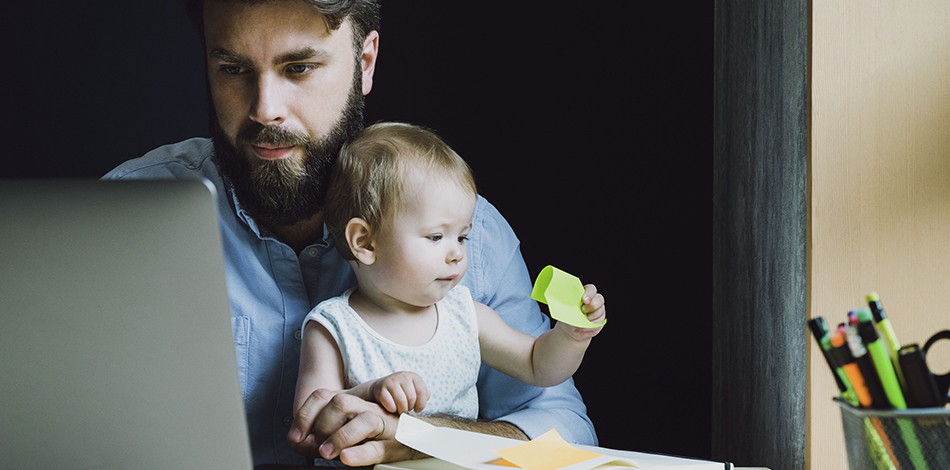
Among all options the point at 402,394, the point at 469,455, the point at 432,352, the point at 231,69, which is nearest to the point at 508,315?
the point at 432,352

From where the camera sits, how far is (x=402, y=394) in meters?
1.09

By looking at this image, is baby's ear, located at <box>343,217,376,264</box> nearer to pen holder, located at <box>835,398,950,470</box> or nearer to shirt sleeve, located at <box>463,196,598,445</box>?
shirt sleeve, located at <box>463,196,598,445</box>

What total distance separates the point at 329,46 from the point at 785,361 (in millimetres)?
939

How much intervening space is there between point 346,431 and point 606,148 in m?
0.99

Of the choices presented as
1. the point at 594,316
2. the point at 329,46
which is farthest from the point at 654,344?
the point at 329,46

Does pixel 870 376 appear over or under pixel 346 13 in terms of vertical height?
under

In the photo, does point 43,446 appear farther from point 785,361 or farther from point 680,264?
point 680,264

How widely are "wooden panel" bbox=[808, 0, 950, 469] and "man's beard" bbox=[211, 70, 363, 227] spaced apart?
0.85 meters

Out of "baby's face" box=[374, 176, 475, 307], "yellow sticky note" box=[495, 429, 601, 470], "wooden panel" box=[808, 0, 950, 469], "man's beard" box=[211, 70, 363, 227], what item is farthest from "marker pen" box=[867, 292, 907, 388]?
"man's beard" box=[211, 70, 363, 227]

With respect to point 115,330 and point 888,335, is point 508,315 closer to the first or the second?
point 888,335

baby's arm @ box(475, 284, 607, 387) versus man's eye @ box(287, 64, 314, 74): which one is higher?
man's eye @ box(287, 64, 314, 74)

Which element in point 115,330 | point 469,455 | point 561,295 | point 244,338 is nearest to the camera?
point 115,330

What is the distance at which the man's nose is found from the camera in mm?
1411

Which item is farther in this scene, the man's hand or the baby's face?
the baby's face
